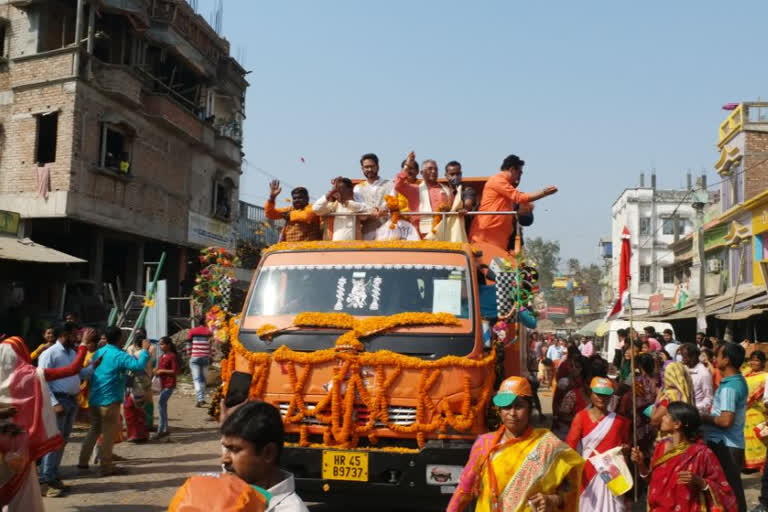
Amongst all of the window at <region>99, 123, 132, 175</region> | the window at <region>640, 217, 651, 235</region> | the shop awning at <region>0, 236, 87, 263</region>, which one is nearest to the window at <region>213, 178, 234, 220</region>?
the window at <region>99, 123, 132, 175</region>

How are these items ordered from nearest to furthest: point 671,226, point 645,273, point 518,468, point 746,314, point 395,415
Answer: point 518,468
point 395,415
point 746,314
point 645,273
point 671,226

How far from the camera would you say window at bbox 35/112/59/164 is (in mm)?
19547

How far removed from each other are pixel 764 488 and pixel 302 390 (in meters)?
4.11

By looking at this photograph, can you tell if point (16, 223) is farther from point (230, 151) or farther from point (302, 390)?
point (302, 390)

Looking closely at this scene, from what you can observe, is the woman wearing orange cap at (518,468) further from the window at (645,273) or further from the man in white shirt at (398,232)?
the window at (645,273)

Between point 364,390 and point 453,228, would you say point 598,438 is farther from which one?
point 453,228

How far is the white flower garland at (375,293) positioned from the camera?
6578 millimetres

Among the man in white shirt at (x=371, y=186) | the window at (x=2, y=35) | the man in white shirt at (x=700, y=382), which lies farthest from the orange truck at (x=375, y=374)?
the window at (x=2, y=35)

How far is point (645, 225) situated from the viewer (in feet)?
198

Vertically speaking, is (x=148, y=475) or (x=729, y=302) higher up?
(x=729, y=302)

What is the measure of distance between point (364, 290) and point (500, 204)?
2.54 m

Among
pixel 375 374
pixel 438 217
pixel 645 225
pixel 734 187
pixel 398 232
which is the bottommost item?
pixel 375 374

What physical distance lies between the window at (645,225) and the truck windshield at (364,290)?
187 feet

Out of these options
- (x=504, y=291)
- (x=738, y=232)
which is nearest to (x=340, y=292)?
(x=504, y=291)
